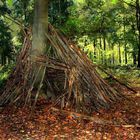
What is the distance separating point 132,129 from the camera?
6.07 metres

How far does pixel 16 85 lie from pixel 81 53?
1995 mm

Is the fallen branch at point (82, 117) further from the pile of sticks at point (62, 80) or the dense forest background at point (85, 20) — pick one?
the dense forest background at point (85, 20)

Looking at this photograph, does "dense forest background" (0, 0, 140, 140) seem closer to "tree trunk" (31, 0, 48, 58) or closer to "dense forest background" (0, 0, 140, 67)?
"tree trunk" (31, 0, 48, 58)

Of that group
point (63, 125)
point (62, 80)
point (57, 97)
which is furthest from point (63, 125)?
point (62, 80)

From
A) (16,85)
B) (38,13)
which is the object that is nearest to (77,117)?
(16,85)

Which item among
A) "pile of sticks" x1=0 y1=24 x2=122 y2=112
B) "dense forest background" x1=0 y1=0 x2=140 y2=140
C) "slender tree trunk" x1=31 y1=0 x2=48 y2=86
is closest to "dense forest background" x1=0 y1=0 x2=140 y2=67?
"slender tree trunk" x1=31 y1=0 x2=48 y2=86

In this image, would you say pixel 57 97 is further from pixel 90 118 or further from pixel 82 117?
pixel 90 118

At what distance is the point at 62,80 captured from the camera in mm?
7793

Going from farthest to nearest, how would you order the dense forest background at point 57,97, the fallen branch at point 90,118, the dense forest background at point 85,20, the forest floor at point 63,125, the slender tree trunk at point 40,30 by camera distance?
the dense forest background at point 85,20, the slender tree trunk at point 40,30, the fallen branch at point 90,118, the dense forest background at point 57,97, the forest floor at point 63,125

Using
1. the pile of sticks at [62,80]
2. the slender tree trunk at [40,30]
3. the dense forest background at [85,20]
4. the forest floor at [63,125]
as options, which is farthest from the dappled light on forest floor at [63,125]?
the dense forest background at [85,20]

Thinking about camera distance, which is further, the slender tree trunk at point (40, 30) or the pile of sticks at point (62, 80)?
the slender tree trunk at point (40, 30)

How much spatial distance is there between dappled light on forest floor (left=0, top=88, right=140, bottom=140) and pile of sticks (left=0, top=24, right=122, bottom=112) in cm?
35

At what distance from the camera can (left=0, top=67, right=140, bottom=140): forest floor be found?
5.70 metres

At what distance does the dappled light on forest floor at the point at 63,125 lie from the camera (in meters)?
5.71
